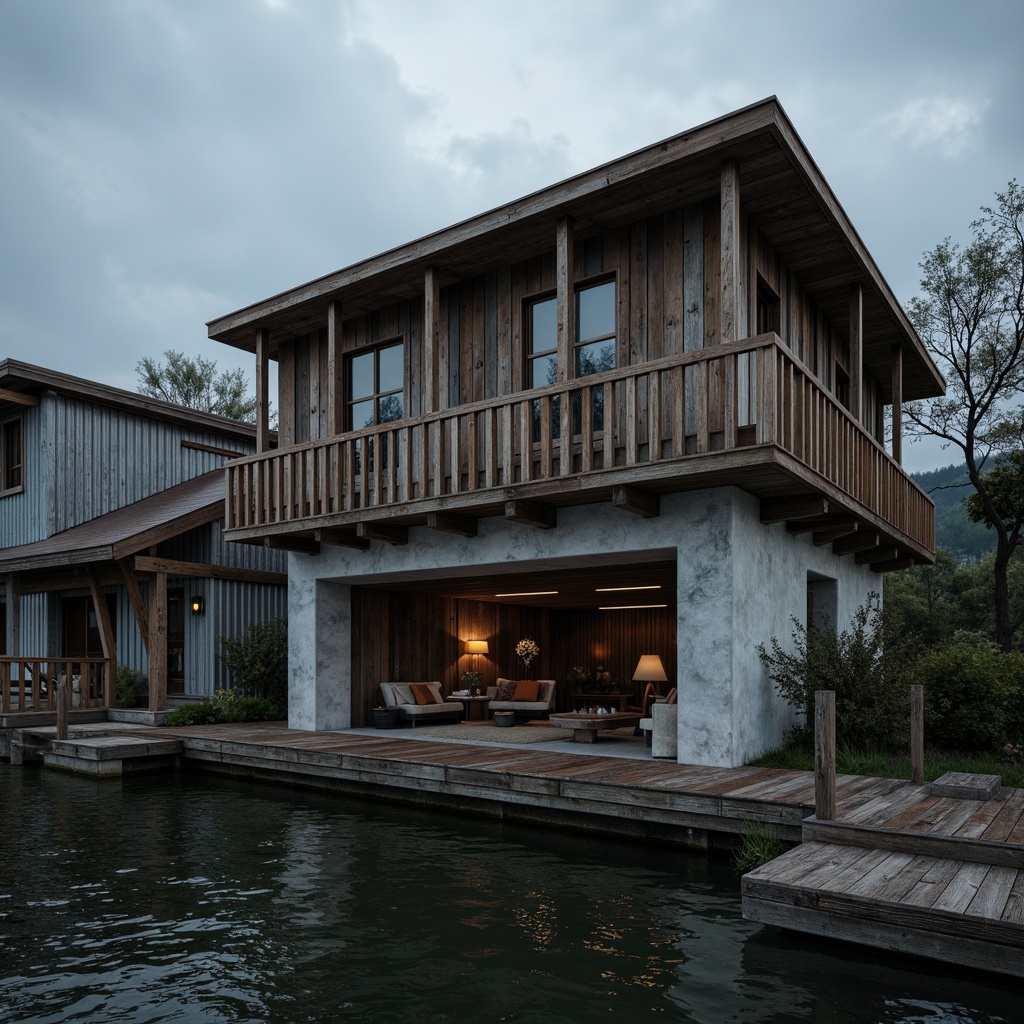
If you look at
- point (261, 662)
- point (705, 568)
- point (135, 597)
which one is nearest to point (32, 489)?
point (135, 597)

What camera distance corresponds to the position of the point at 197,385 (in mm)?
36094

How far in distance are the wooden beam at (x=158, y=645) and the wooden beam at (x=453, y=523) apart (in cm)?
615

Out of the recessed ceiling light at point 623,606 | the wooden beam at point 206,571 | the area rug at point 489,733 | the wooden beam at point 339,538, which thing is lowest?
the area rug at point 489,733

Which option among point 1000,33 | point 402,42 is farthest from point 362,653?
point 402,42

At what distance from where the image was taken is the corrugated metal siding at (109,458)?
18.3 meters

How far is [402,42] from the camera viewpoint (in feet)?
286

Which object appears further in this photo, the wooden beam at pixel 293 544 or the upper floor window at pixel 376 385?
the wooden beam at pixel 293 544

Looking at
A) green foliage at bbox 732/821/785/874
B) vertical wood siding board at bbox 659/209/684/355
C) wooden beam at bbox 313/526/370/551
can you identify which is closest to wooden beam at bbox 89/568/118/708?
wooden beam at bbox 313/526/370/551

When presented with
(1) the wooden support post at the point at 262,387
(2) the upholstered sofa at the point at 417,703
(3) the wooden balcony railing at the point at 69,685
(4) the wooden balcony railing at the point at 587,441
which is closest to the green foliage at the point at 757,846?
(4) the wooden balcony railing at the point at 587,441

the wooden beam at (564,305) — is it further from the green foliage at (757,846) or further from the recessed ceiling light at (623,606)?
the recessed ceiling light at (623,606)

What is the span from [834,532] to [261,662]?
957cm

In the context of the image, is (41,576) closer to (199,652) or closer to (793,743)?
(199,652)

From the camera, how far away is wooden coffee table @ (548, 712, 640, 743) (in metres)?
11.9

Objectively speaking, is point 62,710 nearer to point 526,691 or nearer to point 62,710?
point 62,710
